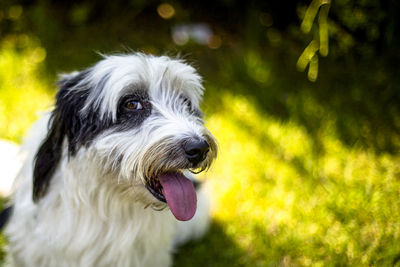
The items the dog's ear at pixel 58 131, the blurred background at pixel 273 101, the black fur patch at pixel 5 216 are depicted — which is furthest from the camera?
the blurred background at pixel 273 101

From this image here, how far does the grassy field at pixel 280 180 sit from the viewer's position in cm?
248

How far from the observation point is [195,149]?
164cm

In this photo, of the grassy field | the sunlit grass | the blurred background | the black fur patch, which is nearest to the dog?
the black fur patch

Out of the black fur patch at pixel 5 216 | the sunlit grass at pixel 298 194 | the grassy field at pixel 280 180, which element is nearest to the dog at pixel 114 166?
the black fur patch at pixel 5 216

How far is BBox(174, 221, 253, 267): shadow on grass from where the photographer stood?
2.43m

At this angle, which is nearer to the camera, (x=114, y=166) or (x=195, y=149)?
(x=195, y=149)

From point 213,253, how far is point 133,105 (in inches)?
45.7

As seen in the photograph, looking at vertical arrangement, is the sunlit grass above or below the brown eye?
below

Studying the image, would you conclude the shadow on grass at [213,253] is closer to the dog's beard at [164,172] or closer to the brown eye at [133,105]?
the dog's beard at [164,172]

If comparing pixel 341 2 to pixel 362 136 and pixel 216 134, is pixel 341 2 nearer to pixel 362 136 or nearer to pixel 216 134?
pixel 362 136

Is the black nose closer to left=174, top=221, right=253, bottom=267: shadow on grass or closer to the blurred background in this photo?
the blurred background

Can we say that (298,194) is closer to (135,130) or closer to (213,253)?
(213,253)

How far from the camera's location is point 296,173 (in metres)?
3.08

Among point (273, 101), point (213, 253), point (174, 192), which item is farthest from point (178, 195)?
point (273, 101)
